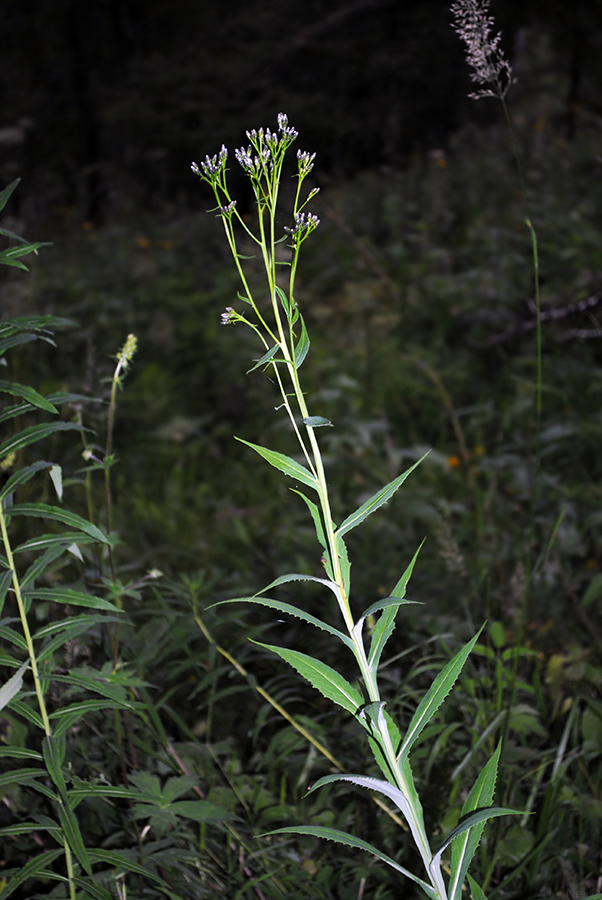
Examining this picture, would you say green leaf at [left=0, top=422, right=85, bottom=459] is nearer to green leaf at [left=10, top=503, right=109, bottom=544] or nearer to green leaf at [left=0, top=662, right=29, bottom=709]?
green leaf at [left=10, top=503, right=109, bottom=544]

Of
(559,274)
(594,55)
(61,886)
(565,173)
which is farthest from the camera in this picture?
(565,173)

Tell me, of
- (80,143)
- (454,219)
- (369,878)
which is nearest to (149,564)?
(369,878)

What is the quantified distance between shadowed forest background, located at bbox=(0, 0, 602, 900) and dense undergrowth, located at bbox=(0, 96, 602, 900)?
2 cm

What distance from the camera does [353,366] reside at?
156 inches

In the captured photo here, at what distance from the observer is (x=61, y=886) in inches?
44.2

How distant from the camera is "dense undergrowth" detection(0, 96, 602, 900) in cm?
138

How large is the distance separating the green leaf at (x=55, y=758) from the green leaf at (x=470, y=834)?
1.73 feet

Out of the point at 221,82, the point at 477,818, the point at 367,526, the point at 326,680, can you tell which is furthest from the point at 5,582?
the point at 221,82

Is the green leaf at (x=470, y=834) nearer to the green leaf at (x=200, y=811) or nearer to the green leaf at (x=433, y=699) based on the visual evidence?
the green leaf at (x=433, y=699)

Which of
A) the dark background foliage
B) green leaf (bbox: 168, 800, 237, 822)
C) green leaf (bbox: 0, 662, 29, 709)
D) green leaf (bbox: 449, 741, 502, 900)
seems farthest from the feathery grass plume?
the dark background foliage

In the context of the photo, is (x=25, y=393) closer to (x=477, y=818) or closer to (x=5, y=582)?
(x=5, y=582)

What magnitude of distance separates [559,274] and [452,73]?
2625 millimetres

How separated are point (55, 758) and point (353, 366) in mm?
3181

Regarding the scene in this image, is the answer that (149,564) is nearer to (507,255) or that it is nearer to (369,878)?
(369,878)
